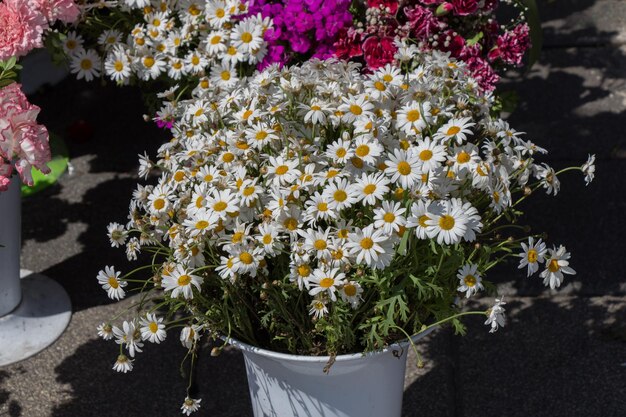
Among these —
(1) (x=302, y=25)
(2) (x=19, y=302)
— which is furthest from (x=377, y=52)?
(2) (x=19, y=302)

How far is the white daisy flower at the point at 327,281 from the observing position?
2.04 m

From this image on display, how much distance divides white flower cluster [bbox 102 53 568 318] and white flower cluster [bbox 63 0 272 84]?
1.56ft

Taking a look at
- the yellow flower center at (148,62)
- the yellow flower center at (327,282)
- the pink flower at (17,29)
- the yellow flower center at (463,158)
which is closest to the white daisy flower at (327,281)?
the yellow flower center at (327,282)

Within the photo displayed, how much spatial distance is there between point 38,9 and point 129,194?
4.33ft

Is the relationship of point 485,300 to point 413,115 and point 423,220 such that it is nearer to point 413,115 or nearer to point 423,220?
point 413,115

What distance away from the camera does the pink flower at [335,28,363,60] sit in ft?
9.55

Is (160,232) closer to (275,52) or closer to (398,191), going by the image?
(398,191)

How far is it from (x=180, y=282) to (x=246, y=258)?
165 mm

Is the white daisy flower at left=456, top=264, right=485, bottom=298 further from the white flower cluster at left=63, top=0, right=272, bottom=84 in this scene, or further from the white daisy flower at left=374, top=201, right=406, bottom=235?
the white flower cluster at left=63, top=0, right=272, bottom=84

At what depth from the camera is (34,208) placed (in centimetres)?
388

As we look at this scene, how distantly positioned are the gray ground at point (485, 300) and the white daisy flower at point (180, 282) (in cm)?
91

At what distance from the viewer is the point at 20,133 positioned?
236 cm

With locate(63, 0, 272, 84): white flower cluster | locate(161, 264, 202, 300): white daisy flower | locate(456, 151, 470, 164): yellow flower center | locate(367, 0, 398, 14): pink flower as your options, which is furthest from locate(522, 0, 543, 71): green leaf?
locate(161, 264, 202, 300): white daisy flower

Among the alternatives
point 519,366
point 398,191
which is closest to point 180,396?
point 519,366
